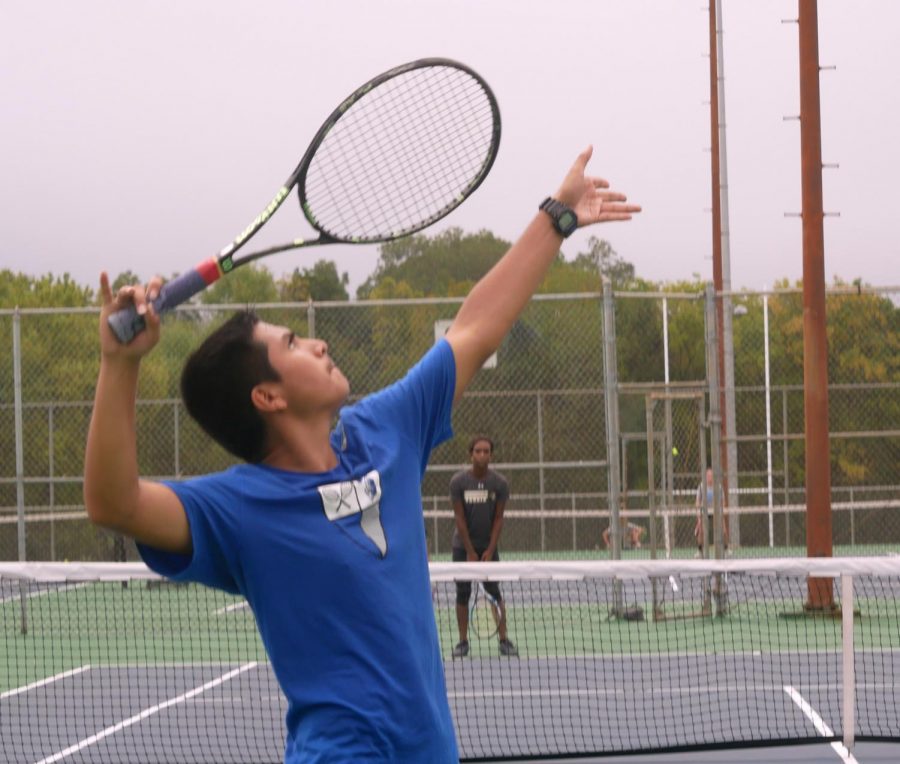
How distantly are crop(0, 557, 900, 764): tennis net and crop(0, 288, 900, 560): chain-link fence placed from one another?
3.61ft

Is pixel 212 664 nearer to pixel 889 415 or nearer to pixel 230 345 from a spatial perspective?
pixel 230 345

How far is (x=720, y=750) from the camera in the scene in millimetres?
7492

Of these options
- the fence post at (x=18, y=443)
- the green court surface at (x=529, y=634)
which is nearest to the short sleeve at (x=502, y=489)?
the green court surface at (x=529, y=634)

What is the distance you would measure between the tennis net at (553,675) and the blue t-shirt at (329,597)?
182 inches

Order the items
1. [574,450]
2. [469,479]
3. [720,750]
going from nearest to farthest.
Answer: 1. [720,750]
2. [469,479]
3. [574,450]

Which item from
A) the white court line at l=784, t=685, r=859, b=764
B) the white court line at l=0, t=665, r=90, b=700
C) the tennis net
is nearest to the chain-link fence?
the tennis net

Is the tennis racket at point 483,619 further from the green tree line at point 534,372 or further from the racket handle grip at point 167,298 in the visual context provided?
the racket handle grip at point 167,298

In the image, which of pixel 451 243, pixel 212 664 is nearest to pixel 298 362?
pixel 212 664

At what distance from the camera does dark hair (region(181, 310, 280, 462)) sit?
2.61m

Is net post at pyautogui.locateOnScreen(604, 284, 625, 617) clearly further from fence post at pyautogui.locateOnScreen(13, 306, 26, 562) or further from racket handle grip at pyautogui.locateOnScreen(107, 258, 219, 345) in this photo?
racket handle grip at pyautogui.locateOnScreen(107, 258, 219, 345)

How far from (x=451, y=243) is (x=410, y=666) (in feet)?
140

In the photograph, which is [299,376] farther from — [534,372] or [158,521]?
[534,372]

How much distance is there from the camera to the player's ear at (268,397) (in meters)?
2.60

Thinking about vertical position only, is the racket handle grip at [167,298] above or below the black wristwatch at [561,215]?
below
